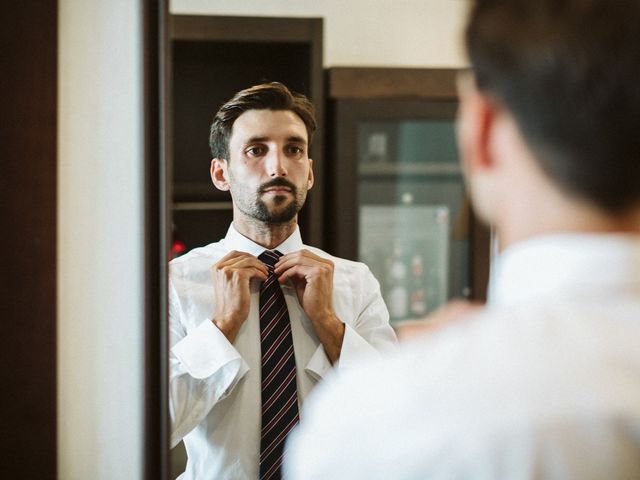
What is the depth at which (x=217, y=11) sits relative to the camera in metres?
0.93

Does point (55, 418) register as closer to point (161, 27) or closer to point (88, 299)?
point (88, 299)

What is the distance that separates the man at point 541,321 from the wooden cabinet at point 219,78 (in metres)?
0.53

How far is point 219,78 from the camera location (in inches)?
36.4

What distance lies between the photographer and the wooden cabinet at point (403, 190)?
933 mm

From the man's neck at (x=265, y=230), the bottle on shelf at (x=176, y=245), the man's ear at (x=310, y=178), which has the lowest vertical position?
the bottle on shelf at (x=176, y=245)

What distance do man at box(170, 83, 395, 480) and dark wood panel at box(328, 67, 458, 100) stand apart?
0.05 m

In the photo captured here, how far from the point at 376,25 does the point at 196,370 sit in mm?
485

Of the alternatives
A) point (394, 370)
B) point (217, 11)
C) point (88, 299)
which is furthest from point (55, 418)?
point (394, 370)

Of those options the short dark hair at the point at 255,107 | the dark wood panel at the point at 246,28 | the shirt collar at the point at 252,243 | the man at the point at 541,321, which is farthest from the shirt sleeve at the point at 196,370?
the man at the point at 541,321

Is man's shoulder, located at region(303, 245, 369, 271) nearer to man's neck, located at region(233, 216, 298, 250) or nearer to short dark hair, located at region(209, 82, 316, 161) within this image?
man's neck, located at region(233, 216, 298, 250)

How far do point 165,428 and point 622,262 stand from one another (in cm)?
73

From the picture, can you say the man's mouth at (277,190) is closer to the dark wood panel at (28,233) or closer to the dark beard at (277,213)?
the dark beard at (277,213)

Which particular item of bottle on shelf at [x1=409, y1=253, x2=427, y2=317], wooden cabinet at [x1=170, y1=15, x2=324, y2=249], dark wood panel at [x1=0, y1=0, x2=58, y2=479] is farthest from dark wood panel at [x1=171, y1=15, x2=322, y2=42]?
bottle on shelf at [x1=409, y1=253, x2=427, y2=317]

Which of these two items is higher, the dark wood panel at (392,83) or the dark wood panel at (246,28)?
the dark wood panel at (246,28)
